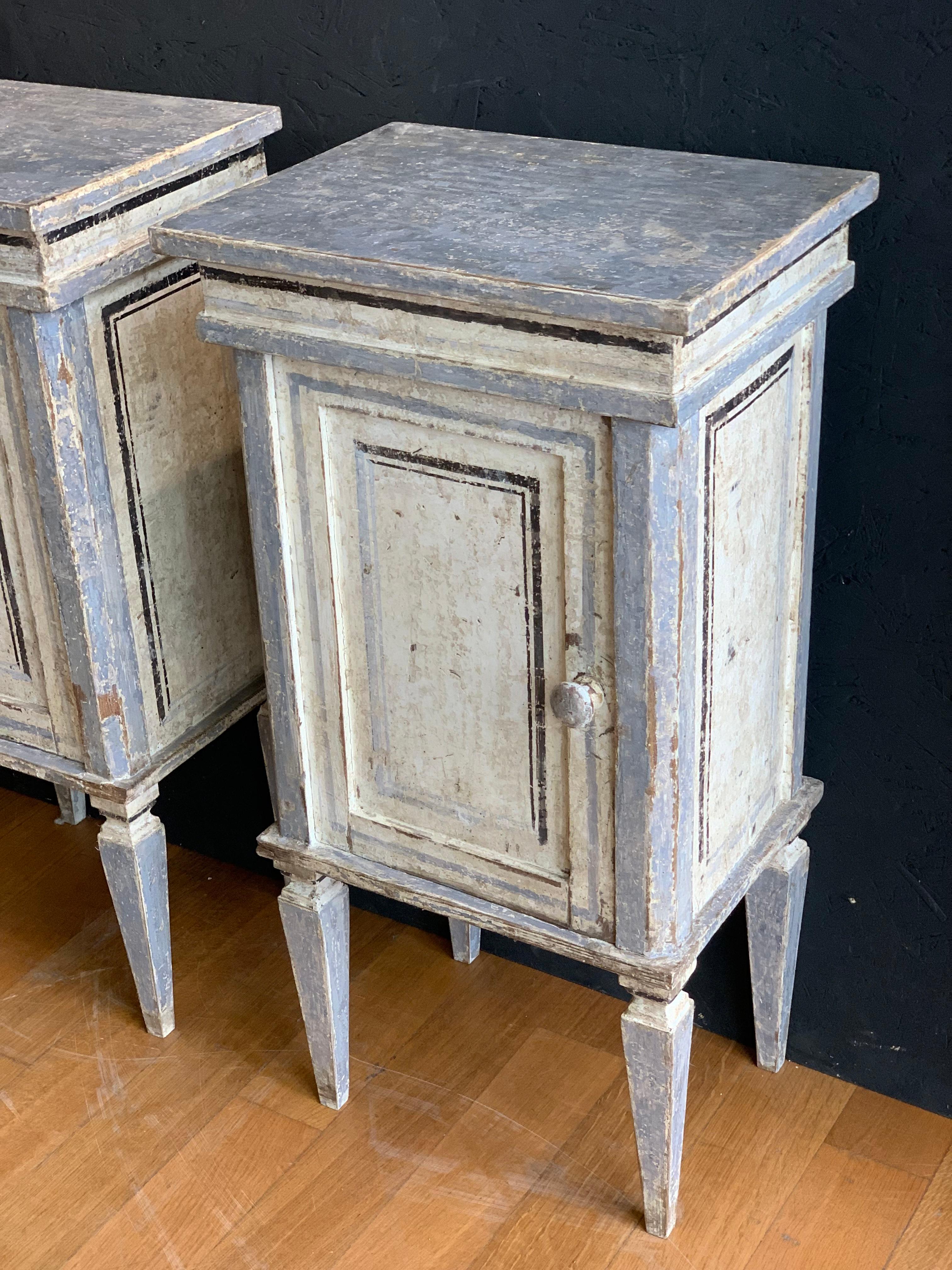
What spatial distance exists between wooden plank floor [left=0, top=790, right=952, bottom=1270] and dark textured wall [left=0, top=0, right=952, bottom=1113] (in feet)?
0.44

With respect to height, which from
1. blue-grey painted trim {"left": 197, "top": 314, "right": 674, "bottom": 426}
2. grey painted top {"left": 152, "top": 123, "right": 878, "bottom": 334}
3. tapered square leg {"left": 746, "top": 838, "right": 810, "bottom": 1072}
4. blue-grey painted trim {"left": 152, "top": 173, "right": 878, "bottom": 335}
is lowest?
tapered square leg {"left": 746, "top": 838, "right": 810, "bottom": 1072}

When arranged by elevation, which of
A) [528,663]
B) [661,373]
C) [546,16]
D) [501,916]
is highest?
[546,16]

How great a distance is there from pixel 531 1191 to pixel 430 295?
0.94 meters

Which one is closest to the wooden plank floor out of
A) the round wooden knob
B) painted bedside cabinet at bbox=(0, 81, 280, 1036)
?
painted bedside cabinet at bbox=(0, 81, 280, 1036)

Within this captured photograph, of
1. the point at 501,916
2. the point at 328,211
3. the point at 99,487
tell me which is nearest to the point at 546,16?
the point at 328,211

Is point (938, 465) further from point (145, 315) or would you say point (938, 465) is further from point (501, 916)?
point (145, 315)

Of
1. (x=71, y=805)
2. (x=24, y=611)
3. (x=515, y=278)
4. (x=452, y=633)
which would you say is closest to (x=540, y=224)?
(x=515, y=278)

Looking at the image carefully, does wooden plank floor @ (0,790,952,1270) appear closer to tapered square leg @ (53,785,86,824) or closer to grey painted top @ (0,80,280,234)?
tapered square leg @ (53,785,86,824)

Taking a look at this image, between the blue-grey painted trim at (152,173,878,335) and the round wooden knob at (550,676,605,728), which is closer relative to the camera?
the blue-grey painted trim at (152,173,878,335)

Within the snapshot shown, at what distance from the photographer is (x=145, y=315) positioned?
4.78 feet

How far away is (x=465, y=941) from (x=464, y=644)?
709mm

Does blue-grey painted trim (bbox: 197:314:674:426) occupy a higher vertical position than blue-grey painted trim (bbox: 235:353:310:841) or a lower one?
higher

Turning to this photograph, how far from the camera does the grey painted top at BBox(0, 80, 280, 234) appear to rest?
132cm

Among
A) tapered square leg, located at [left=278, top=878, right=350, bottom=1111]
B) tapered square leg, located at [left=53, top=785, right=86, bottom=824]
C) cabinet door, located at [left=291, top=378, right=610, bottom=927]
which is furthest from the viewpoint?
tapered square leg, located at [left=53, top=785, right=86, bottom=824]
